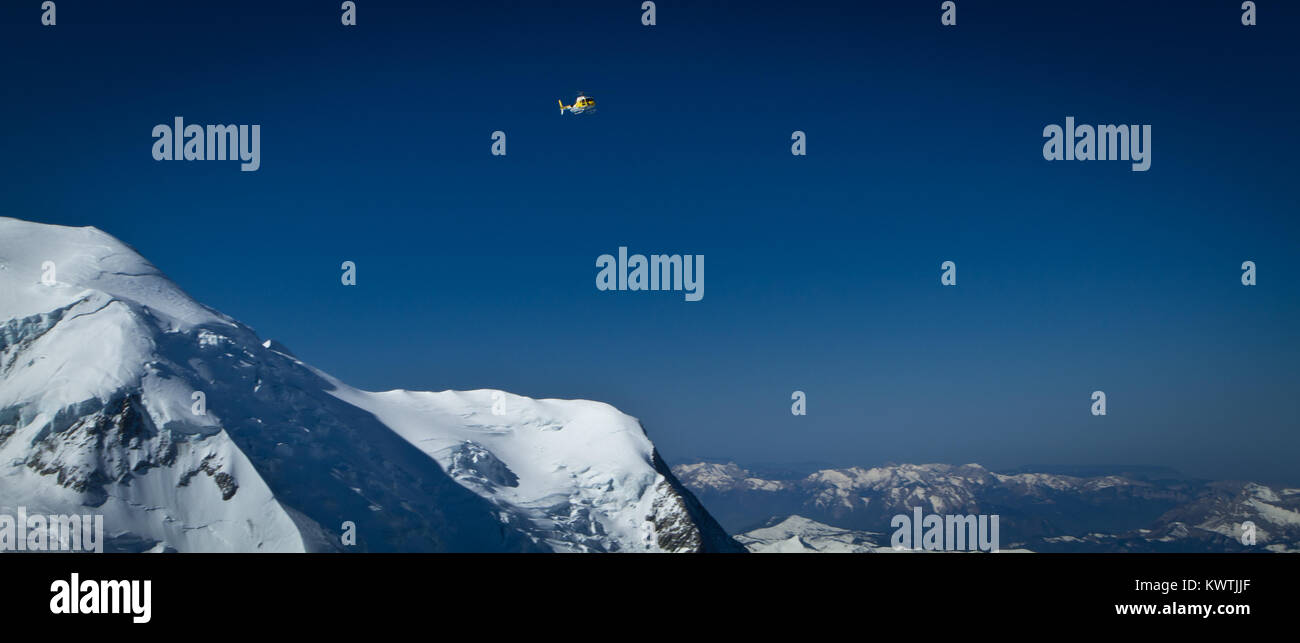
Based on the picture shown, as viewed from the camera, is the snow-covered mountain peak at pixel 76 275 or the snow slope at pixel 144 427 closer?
the snow slope at pixel 144 427

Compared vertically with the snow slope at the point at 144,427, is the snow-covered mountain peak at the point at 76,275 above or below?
above

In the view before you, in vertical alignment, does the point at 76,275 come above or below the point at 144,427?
above

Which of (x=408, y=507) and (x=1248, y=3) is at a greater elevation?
(x=1248, y=3)

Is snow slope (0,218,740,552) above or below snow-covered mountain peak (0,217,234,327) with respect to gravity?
below

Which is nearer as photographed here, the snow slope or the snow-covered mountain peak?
the snow slope

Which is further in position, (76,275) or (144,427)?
(76,275)

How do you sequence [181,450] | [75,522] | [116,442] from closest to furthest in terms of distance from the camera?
[75,522]
[116,442]
[181,450]
